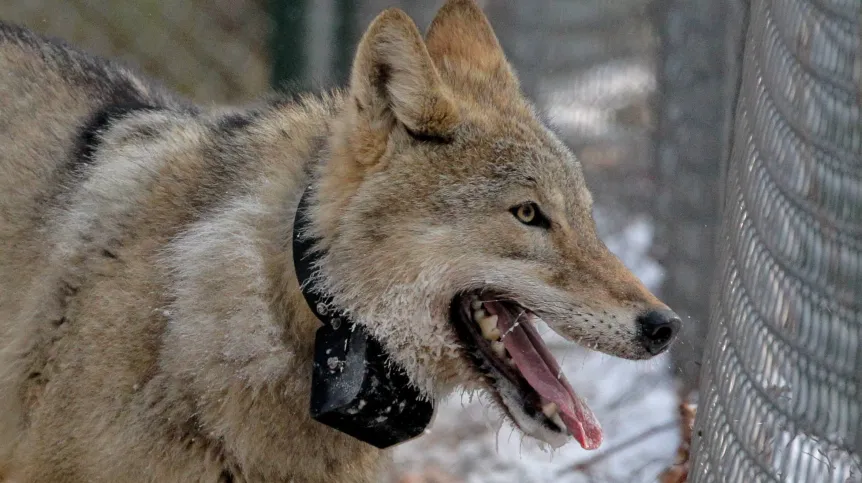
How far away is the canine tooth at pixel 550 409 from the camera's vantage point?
3176 millimetres

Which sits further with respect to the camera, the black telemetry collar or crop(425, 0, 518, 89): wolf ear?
crop(425, 0, 518, 89): wolf ear

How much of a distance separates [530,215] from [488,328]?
1.28ft

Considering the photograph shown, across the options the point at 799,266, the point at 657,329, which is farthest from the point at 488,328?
the point at 799,266

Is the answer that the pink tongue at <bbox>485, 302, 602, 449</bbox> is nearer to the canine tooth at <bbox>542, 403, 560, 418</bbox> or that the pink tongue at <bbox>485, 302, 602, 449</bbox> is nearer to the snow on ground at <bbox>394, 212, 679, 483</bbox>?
the canine tooth at <bbox>542, 403, 560, 418</bbox>

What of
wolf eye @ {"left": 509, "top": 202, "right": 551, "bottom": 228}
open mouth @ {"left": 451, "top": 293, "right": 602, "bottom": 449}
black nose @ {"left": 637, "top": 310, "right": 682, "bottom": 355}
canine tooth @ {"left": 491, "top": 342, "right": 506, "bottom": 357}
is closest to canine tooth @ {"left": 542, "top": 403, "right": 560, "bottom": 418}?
→ open mouth @ {"left": 451, "top": 293, "right": 602, "bottom": 449}

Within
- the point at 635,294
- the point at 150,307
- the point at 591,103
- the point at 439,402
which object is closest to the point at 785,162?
the point at 635,294

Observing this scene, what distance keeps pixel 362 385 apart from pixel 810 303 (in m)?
1.46

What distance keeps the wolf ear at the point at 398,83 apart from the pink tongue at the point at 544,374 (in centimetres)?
63

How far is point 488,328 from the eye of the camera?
3.25 metres

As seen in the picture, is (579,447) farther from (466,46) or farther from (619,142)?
(466,46)

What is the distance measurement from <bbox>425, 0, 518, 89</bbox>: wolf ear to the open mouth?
2.82 ft

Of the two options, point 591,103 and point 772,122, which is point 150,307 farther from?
Result: point 591,103

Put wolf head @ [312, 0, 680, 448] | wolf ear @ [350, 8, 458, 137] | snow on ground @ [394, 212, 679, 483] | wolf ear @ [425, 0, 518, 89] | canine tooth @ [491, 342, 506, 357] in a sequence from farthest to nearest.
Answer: snow on ground @ [394, 212, 679, 483] → wolf ear @ [425, 0, 518, 89] → canine tooth @ [491, 342, 506, 357] → wolf head @ [312, 0, 680, 448] → wolf ear @ [350, 8, 458, 137]

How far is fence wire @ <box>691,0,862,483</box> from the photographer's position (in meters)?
3.13
